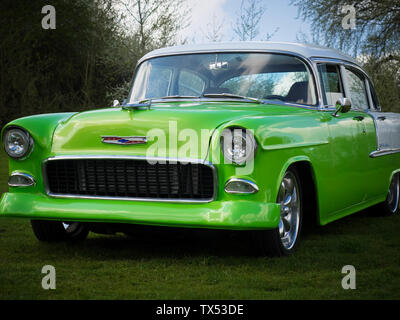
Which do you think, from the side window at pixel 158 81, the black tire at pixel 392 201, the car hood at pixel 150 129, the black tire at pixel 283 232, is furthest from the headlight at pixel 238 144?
the black tire at pixel 392 201

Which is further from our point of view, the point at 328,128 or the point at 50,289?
the point at 328,128

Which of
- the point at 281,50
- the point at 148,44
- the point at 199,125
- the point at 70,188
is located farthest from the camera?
the point at 148,44

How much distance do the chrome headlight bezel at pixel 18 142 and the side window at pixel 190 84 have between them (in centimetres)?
157

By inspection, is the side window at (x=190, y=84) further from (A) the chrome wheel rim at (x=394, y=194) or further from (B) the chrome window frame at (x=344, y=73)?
(A) the chrome wheel rim at (x=394, y=194)

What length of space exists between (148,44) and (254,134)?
814 inches

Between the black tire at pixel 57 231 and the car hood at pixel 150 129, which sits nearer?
the car hood at pixel 150 129

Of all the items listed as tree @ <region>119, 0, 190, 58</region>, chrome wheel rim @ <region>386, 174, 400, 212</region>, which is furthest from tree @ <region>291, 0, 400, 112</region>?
chrome wheel rim @ <region>386, 174, 400, 212</region>

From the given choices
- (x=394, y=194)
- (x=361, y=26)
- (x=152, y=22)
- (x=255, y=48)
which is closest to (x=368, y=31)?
(x=361, y=26)

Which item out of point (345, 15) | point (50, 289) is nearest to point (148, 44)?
Answer: point (345, 15)

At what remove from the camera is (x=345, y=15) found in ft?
65.8

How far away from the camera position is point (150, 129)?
4.64 metres

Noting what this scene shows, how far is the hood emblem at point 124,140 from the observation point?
4.62 meters
